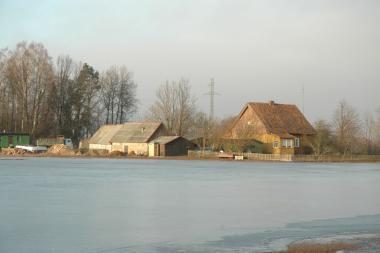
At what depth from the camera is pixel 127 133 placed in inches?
2719

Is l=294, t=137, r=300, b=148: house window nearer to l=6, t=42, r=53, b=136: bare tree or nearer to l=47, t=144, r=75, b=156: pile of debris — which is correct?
l=47, t=144, r=75, b=156: pile of debris

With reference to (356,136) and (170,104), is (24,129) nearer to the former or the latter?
(170,104)

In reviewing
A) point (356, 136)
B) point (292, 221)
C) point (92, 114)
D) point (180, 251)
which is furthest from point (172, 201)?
point (92, 114)

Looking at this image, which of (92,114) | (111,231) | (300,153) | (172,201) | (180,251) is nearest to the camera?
(180,251)

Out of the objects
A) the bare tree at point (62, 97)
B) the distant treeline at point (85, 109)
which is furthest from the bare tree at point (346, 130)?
the bare tree at point (62, 97)

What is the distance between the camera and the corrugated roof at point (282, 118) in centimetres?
6556

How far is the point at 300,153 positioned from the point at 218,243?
54096mm

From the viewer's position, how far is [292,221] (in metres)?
13.5

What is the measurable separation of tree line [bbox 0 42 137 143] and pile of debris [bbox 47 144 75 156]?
7.64 meters

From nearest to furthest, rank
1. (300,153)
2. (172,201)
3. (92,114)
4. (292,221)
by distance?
1. (292,221)
2. (172,201)
3. (300,153)
4. (92,114)

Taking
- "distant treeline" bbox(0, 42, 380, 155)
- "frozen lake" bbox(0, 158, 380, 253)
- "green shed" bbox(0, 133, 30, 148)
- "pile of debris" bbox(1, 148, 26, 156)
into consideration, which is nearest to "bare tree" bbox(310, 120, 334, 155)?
"distant treeline" bbox(0, 42, 380, 155)

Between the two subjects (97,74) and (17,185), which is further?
(97,74)

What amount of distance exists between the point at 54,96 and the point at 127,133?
11458 millimetres

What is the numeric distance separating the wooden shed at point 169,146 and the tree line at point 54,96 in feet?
50.0
